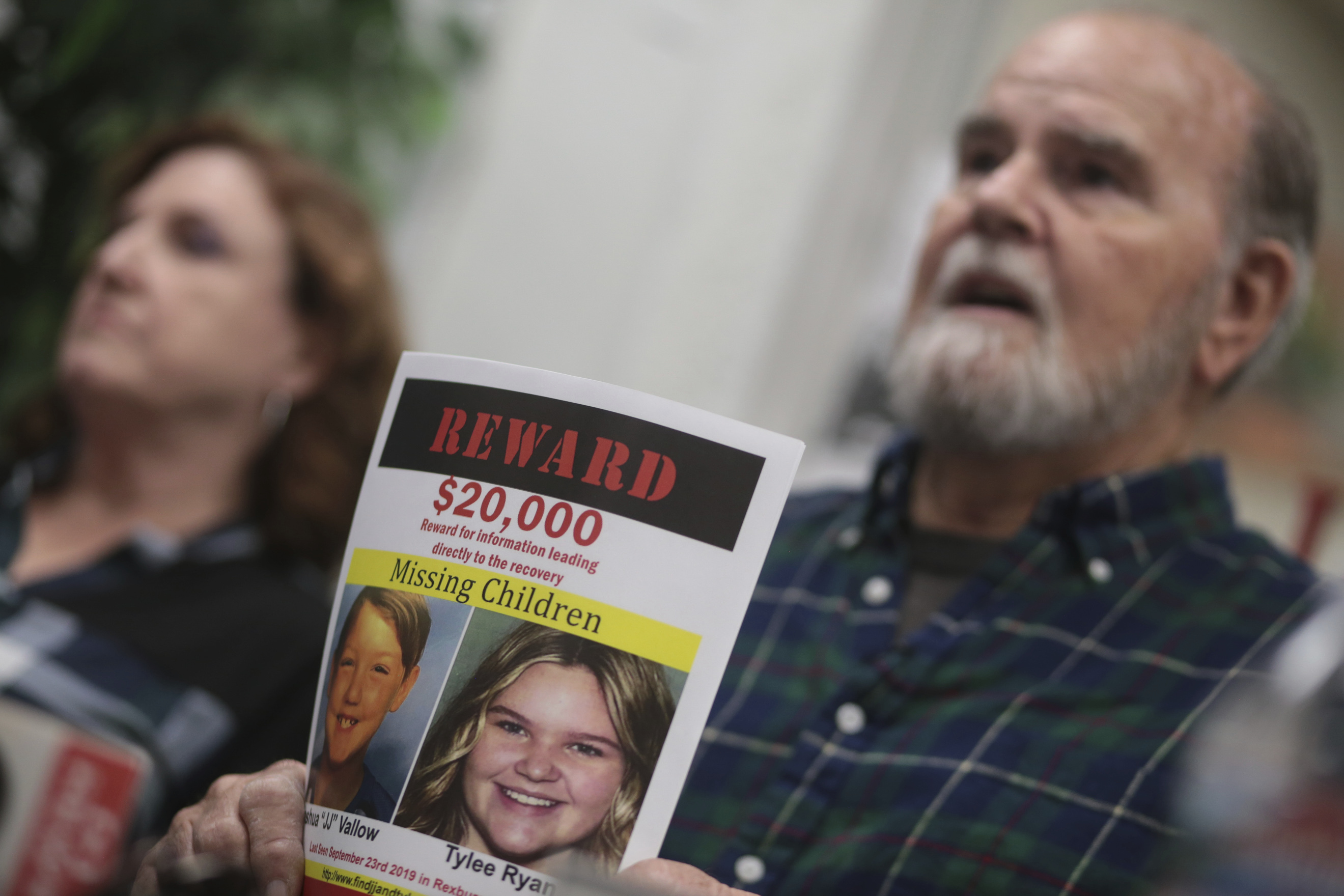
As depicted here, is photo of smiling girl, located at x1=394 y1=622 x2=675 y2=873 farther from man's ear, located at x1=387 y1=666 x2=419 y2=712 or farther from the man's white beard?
the man's white beard

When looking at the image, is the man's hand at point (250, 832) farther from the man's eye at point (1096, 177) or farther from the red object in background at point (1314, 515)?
the red object in background at point (1314, 515)

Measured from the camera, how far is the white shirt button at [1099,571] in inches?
32.0

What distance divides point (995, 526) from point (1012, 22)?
38.2 inches

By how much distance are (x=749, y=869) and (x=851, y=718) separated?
0.12 metres

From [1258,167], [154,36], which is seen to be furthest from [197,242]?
[1258,167]

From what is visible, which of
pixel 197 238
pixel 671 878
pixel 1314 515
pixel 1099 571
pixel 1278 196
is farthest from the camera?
pixel 197 238

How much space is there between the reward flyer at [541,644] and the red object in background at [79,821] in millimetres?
83

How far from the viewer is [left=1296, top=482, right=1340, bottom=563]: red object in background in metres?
1.02

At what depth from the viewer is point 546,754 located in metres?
0.45

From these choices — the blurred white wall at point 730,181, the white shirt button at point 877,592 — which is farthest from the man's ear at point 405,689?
the blurred white wall at point 730,181

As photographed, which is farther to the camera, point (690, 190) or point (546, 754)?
point (690, 190)

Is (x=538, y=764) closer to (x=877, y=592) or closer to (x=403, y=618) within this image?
(x=403, y=618)

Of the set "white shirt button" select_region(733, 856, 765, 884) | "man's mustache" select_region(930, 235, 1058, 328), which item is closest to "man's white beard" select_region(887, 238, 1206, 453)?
"man's mustache" select_region(930, 235, 1058, 328)

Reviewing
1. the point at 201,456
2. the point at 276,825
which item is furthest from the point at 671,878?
the point at 201,456
